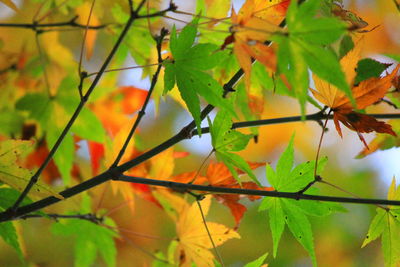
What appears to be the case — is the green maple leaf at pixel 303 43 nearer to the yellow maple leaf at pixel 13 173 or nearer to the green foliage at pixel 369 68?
the green foliage at pixel 369 68

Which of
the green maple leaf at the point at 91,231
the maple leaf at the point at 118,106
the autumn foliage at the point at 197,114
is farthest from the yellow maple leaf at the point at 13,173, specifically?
the maple leaf at the point at 118,106

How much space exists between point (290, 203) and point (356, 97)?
15 cm

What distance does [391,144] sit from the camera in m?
0.76

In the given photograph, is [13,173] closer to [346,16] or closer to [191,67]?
[191,67]

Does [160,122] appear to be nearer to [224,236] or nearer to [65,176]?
[65,176]

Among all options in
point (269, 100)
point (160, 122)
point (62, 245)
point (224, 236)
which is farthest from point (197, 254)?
point (269, 100)

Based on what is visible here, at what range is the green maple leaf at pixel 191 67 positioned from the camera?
0.54 metres

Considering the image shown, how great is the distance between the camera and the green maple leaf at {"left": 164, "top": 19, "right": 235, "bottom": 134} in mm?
539

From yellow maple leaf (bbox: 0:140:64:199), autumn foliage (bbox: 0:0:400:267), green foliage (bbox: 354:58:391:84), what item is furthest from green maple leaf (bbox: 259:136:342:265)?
yellow maple leaf (bbox: 0:140:64:199)

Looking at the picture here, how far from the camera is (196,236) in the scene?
77 centimetres

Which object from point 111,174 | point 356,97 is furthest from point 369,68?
point 111,174

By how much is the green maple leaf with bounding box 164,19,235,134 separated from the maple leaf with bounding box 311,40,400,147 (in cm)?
12

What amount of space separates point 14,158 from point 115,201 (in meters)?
1.29

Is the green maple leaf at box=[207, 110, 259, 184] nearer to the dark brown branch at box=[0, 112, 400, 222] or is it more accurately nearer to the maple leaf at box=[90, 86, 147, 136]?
the dark brown branch at box=[0, 112, 400, 222]
